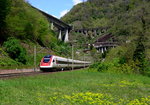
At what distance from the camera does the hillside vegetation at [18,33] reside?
42.8 m

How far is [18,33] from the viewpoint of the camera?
5144 cm

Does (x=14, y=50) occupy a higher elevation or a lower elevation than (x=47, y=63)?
higher

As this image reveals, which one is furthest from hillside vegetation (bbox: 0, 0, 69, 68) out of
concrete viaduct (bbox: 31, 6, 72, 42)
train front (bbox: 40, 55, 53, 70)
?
concrete viaduct (bbox: 31, 6, 72, 42)

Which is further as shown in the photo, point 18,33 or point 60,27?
point 60,27

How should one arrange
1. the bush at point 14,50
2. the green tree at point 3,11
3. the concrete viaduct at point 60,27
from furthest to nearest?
the concrete viaduct at point 60,27, the green tree at point 3,11, the bush at point 14,50

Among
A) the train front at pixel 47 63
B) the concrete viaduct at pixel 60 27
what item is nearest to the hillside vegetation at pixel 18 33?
the train front at pixel 47 63

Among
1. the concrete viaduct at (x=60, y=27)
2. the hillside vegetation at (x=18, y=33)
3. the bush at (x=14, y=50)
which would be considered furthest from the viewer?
the concrete viaduct at (x=60, y=27)

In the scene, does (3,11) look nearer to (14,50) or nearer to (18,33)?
(14,50)

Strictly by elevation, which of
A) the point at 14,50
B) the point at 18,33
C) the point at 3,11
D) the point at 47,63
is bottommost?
the point at 47,63

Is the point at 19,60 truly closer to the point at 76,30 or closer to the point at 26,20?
the point at 26,20

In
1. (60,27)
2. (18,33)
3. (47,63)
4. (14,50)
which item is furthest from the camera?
(60,27)

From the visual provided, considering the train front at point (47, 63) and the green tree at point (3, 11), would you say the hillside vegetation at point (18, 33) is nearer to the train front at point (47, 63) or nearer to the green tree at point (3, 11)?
the green tree at point (3, 11)

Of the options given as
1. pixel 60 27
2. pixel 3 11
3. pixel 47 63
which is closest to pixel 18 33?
pixel 3 11

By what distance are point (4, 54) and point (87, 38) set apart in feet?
255
